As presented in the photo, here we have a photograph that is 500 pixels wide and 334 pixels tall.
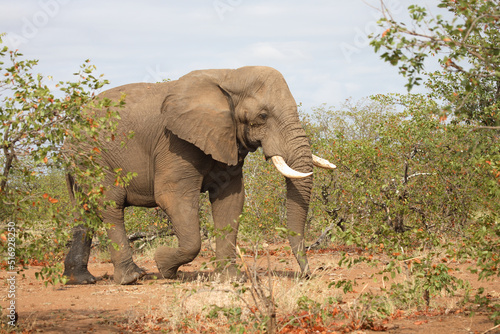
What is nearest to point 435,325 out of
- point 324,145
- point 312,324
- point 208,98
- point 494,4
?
point 312,324

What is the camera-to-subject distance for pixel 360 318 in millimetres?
6766

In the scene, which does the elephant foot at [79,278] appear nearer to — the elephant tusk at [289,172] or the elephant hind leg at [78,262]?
the elephant hind leg at [78,262]

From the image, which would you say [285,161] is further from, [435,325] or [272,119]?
[435,325]

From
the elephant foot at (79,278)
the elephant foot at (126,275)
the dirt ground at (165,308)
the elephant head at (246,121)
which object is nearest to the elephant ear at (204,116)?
the elephant head at (246,121)

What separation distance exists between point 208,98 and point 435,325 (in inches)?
211

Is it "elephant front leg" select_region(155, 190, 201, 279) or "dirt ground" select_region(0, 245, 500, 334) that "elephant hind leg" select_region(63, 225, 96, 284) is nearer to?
"dirt ground" select_region(0, 245, 500, 334)

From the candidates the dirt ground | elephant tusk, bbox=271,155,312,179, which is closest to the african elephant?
elephant tusk, bbox=271,155,312,179

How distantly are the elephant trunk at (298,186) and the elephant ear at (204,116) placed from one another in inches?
42.5

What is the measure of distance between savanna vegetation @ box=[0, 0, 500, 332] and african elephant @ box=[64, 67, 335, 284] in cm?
91

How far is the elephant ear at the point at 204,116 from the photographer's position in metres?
10.2

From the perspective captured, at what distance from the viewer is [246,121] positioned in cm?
1026

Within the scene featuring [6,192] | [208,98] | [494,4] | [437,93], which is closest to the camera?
[494,4]

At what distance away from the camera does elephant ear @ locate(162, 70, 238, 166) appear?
10.2 meters

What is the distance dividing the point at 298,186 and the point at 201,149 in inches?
66.4
